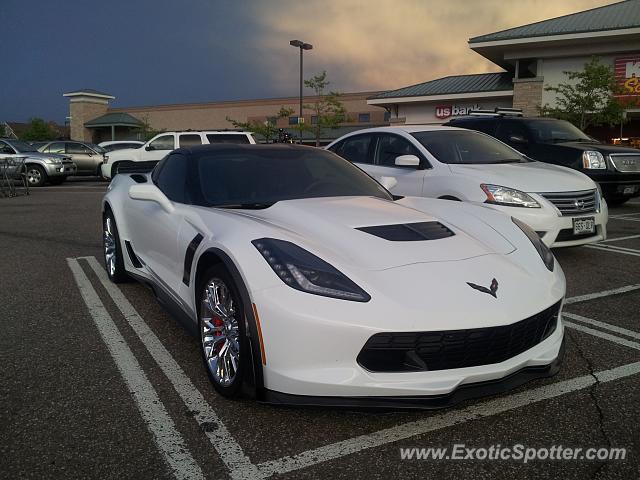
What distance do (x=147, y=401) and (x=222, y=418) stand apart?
47 centimetres

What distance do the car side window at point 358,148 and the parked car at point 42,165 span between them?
1501 cm

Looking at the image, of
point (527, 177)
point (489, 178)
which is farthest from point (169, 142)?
point (527, 177)

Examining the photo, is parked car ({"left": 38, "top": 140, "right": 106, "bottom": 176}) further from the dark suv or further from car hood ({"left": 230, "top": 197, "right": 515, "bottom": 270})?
car hood ({"left": 230, "top": 197, "right": 515, "bottom": 270})

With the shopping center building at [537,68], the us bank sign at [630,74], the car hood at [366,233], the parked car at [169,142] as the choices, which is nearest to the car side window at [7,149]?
the parked car at [169,142]

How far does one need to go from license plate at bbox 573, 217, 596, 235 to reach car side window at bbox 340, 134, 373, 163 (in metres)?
2.65

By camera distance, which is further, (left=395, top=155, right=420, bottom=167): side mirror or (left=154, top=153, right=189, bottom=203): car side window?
(left=395, top=155, right=420, bottom=167): side mirror

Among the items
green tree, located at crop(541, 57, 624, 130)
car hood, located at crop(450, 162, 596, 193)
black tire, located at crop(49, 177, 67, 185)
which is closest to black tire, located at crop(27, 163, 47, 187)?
black tire, located at crop(49, 177, 67, 185)

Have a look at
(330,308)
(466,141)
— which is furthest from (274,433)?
(466,141)

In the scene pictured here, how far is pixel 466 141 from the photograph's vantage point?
274 inches

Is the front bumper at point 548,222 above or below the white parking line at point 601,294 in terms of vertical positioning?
above

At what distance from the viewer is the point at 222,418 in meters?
2.71

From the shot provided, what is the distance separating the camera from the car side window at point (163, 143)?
16.8 metres

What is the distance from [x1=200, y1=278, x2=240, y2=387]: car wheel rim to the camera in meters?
2.79

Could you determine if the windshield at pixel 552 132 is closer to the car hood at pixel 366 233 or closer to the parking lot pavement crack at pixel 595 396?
the parking lot pavement crack at pixel 595 396
